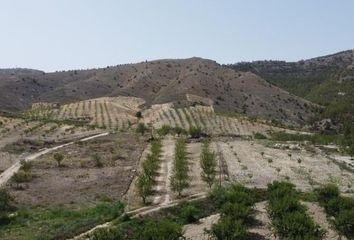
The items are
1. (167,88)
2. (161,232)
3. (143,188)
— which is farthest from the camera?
(167,88)

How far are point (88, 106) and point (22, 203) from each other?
8921 centimetres

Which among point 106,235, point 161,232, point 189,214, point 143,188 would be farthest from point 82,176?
point 161,232

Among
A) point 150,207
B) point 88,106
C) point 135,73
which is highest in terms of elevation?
point 135,73

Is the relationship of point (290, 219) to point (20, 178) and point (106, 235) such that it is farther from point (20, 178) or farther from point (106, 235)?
point (20, 178)

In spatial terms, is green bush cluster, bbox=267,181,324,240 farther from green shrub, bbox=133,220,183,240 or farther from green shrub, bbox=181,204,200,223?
green shrub, bbox=133,220,183,240

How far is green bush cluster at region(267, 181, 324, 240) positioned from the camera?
2473 cm

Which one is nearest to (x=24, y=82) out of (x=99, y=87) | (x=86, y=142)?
(x=99, y=87)

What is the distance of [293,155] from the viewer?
60250mm

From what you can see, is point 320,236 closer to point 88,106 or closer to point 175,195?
point 175,195

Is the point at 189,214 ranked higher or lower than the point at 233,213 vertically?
lower

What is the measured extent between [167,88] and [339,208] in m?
125

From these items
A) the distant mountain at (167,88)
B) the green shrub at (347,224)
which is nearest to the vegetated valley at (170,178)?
the green shrub at (347,224)

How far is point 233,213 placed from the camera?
96.7ft

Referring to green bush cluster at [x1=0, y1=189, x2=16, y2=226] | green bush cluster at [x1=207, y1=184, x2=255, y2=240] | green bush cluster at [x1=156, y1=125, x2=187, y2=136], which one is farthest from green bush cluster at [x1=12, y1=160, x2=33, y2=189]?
green bush cluster at [x1=156, y1=125, x2=187, y2=136]
